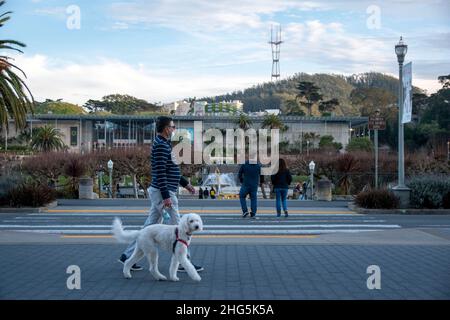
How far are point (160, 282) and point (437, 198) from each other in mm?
14440

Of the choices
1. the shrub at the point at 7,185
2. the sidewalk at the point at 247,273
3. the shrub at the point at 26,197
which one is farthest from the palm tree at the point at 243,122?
the sidewalk at the point at 247,273

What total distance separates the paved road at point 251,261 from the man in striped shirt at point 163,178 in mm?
784

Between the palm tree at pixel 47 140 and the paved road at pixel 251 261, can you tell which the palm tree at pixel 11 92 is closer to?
the paved road at pixel 251 261

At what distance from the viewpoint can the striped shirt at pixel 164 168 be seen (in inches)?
338

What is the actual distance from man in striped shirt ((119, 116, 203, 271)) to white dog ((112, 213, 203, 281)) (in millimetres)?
536

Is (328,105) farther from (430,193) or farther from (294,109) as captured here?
(430,193)

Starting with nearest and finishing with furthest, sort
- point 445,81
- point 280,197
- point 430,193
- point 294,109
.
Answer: point 280,197 < point 430,193 < point 445,81 < point 294,109

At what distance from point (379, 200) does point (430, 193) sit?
1.68m

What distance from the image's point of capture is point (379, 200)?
20344 mm

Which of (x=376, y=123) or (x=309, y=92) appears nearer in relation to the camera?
(x=376, y=123)

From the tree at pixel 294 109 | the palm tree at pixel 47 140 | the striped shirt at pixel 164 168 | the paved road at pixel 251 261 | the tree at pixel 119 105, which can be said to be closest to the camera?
the paved road at pixel 251 261

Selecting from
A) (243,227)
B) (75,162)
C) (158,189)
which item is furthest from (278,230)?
(75,162)

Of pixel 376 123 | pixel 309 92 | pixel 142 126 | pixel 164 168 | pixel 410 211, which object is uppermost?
pixel 309 92

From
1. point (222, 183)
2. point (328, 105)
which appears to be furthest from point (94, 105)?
point (222, 183)
